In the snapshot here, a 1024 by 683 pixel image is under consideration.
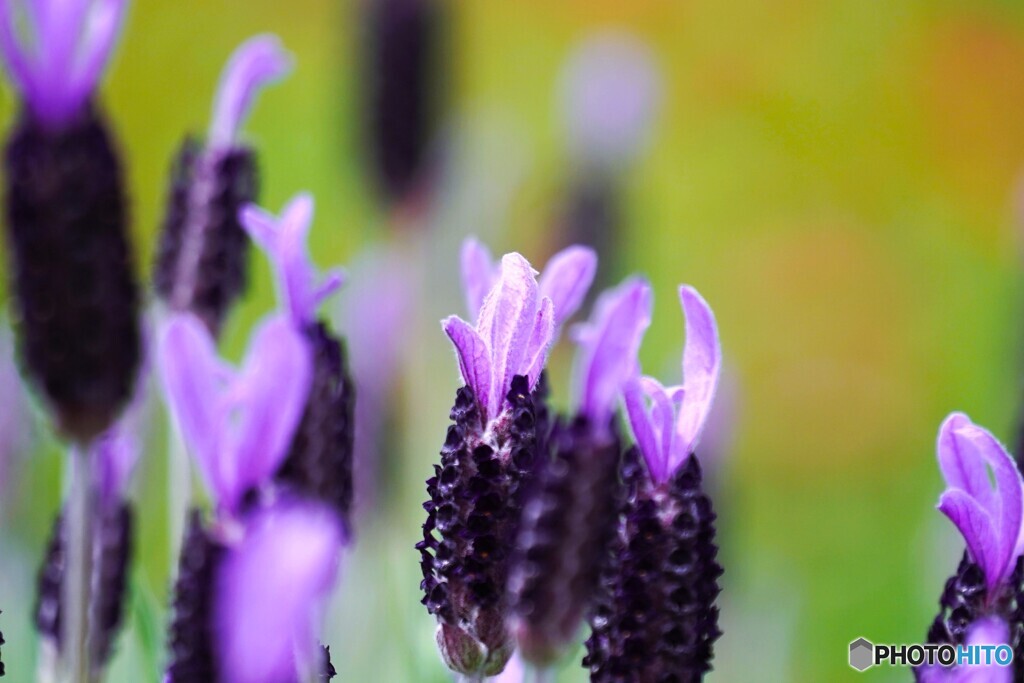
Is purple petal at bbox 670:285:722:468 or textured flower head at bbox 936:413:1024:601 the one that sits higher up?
purple petal at bbox 670:285:722:468

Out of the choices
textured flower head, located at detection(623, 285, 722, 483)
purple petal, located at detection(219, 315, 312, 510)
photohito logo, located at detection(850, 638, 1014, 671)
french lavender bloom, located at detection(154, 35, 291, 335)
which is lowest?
photohito logo, located at detection(850, 638, 1014, 671)

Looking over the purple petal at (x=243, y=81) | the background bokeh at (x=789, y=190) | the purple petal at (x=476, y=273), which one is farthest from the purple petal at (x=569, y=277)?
the background bokeh at (x=789, y=190)

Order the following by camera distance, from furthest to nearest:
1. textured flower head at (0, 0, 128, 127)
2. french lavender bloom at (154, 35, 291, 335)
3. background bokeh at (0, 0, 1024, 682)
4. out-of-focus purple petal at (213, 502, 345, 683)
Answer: background bokeh at (0, 0, 1024, 682) → french lavender bloom at (154, 35, 291, 335) → textured flower head at (0, 0, 128, 127) → out-of-focus purple petal at (213, 502, 345, 683)

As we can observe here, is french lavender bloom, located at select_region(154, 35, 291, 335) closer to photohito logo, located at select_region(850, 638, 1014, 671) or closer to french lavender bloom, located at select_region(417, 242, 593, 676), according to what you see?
french lavender bloom, located at select_region(417, 242, 593, 676)

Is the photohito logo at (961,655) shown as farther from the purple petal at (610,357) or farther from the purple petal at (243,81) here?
the purple petal at (243,81)

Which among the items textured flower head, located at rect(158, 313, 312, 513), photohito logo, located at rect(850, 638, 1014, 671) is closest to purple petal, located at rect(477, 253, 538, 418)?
textured flower head, located at rect(158, 313, 312, 513)

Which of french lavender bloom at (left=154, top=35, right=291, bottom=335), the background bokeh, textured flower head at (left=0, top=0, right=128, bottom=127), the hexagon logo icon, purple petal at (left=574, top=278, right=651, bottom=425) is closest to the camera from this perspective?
purple petal at (left=574, top=278, right=651, bottom=425)

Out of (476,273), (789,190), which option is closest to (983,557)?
(476,273)

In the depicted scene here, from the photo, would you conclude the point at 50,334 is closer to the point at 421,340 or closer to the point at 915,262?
the point at 421,340

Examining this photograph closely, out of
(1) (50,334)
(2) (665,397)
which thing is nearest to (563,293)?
(2) (665,397)

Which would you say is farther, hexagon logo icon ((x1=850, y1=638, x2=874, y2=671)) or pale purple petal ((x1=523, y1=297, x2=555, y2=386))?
hexagon logo icon ((x1=850, y1=638, x2=874, y2=671))
